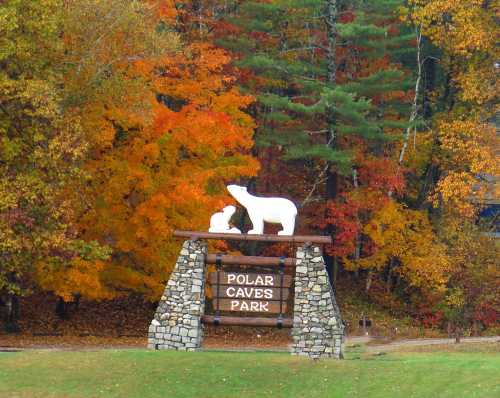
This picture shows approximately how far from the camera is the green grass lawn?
19.9m

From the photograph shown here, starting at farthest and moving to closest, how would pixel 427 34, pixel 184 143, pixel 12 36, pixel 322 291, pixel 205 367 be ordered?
pixel 427 34, pixel 184 143, pixel 12 36, pixel 322 291, pixel 205 367

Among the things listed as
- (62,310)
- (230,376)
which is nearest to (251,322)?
(230,376)

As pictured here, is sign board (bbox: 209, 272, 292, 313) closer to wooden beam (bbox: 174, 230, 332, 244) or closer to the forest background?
wooden beam (bbox: 174, 230, 332, 244)

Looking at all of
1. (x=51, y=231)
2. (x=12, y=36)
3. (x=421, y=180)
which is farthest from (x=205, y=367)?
(x=421, y=180)

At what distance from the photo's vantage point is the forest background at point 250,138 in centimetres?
2870

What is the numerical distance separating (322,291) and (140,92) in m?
9.13

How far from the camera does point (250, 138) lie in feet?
111

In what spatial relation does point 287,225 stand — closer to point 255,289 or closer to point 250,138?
point 255,289

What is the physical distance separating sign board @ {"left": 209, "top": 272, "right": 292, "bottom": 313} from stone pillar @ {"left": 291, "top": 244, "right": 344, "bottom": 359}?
1.28ft

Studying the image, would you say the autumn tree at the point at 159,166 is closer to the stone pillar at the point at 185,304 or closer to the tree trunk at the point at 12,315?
the tree trunk at the point at 12,315

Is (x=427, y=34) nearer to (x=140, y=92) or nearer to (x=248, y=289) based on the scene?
(x=140, y=92)

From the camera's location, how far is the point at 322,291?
23469mm

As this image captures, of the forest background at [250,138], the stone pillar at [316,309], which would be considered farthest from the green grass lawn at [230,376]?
the forest background at [250,138]

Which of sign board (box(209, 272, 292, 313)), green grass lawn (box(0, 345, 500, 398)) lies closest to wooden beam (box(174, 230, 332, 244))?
sign board (box(209, 272, 292, 313))
